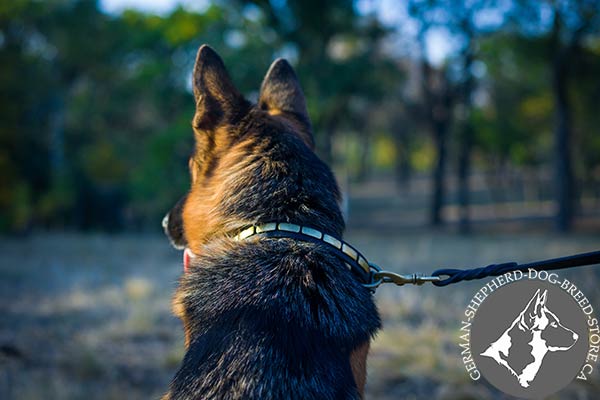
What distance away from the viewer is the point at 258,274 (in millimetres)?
2018

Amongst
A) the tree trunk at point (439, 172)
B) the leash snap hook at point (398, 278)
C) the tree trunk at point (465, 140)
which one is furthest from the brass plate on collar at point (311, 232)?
the tree trunk at point (439, 172)

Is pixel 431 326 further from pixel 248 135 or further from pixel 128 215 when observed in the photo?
pixel 128 215

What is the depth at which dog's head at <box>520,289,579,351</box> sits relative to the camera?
2600 mm

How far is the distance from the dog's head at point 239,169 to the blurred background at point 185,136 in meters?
3.97

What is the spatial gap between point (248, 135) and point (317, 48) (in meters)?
22.1

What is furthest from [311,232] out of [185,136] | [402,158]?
[402,158]

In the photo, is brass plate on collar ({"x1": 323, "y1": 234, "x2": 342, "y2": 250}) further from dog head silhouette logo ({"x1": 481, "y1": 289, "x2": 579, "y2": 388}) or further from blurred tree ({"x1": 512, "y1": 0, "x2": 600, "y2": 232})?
blurred tree ({"x1": 512, "y1": 0, "x2": 600, "y2": 232})

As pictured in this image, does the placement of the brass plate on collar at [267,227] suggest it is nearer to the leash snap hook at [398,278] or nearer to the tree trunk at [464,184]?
the leash snap hook at [398,278]

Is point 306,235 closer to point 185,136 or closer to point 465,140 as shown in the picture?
point 185,136

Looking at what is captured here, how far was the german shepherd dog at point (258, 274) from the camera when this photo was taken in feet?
5.99

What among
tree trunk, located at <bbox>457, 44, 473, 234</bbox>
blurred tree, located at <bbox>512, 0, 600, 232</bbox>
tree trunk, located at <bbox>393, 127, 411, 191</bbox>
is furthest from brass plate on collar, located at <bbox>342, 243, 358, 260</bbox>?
tree trunk, located at <bbox>393, 127, 411, 191</bbox>

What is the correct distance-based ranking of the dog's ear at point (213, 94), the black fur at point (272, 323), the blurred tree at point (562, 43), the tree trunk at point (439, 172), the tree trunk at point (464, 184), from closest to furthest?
the black fur at point (272, 323) < the dog's ear at point (213, 94) < the blurred tree at point (562, 43) < the tree trunk at point (464, 184) < the tree trunk at point (439, 172)

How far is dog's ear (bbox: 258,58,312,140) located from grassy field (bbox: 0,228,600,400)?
1134 millimetres

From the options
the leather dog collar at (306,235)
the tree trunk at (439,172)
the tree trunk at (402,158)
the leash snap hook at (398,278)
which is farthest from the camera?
the tree trunk at (402,158)
